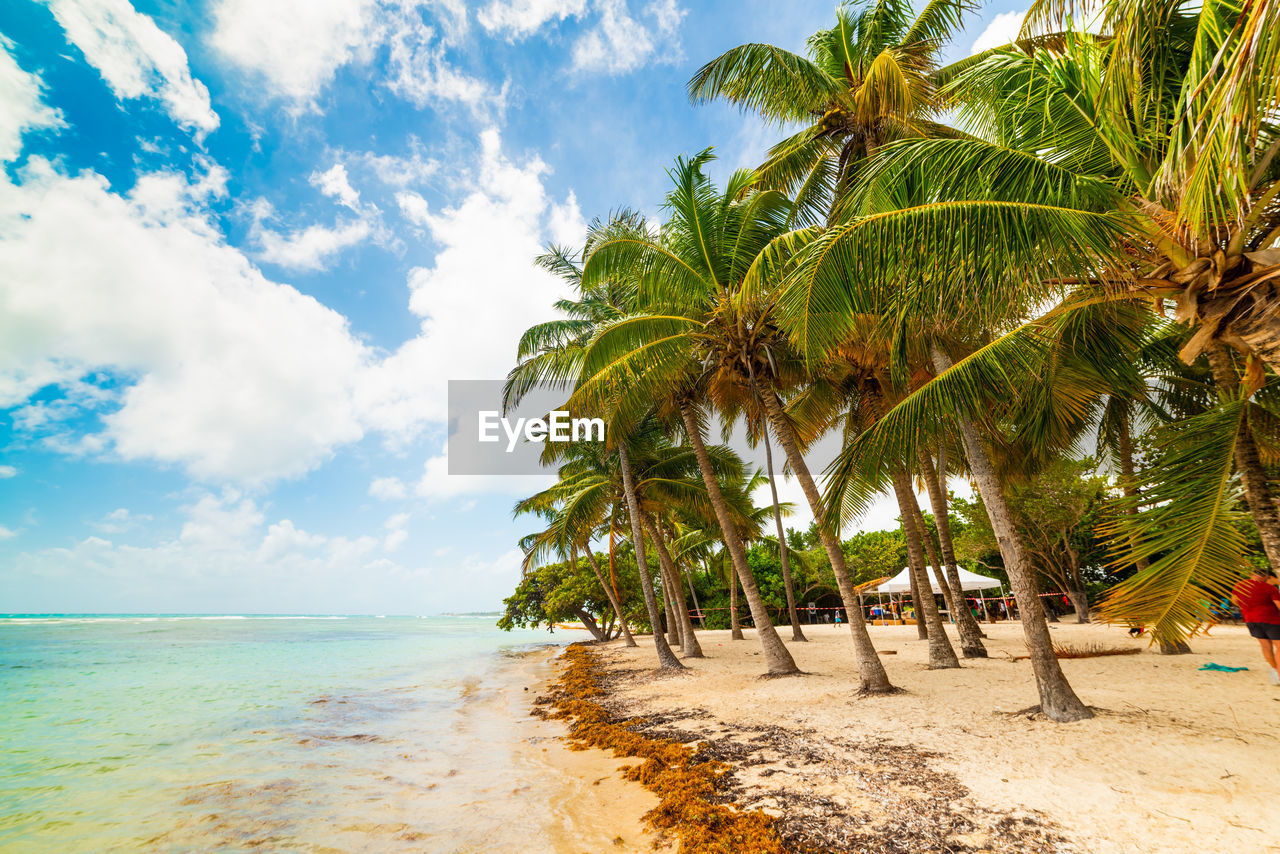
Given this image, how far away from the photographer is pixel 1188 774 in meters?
3.64

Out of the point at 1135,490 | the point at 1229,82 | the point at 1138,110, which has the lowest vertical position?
the point at 1135,490

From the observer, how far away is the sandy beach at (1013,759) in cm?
316

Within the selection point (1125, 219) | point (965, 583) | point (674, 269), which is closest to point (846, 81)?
point (674, 269)

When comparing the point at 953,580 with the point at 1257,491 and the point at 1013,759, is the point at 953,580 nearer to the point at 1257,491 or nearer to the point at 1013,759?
the point at 1013,759

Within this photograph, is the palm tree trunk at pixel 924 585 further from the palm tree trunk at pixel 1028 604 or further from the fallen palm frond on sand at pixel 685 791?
the fallen palm frond on sand at pixel 685 791

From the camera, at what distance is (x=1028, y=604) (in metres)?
5.48

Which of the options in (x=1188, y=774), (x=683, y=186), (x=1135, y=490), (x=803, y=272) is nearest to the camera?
(x=1188, y=774)

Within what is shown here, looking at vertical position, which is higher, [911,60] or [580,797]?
[911,60]

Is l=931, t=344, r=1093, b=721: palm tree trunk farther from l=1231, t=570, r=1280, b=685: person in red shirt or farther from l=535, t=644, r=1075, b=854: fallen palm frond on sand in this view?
l=1231, t=570, r=1280, b=685: person in red shirt

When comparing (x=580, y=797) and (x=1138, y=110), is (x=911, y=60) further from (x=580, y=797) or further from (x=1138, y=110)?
(x=580, y=797)

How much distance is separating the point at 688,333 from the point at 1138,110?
532 centimetres

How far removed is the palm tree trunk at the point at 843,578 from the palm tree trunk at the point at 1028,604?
1754 mm

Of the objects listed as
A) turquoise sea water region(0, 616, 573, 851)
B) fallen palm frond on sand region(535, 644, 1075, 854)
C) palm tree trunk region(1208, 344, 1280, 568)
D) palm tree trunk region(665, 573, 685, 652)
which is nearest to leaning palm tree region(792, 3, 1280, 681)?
palm tree trunk region(1208, 344, 1280, 568)

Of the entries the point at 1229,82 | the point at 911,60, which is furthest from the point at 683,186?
the point at 1229,82
